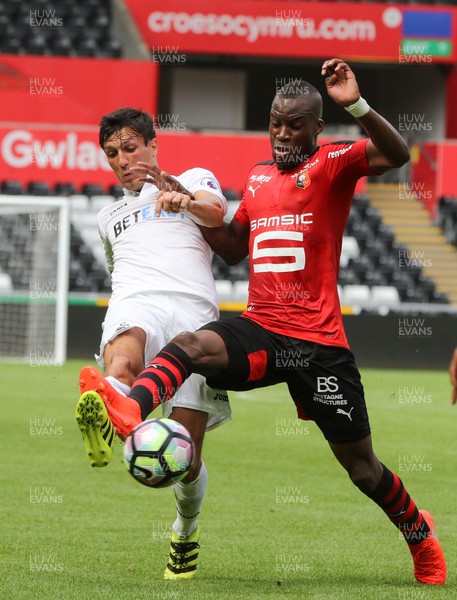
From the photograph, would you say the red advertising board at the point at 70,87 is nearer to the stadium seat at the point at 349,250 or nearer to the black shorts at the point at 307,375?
the stadium seat at the point at 349,250

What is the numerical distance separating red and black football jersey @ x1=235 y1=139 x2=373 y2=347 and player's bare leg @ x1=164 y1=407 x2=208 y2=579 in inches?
22.2

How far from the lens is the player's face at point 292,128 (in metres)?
5.22

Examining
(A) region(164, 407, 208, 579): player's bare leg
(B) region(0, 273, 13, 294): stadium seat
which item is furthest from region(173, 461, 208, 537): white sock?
(B) region(0, 273, 13, 294): stadium seat

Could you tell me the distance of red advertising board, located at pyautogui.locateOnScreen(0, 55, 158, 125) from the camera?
23172mm

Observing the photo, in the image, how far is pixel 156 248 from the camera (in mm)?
5652

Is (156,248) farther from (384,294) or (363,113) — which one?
(384,294)

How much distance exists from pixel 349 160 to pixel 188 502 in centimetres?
181

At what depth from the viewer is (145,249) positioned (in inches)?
223

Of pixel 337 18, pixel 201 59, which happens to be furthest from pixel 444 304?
pixel 201 59

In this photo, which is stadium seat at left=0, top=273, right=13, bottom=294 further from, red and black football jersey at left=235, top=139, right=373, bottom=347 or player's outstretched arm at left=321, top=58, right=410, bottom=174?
player's outstretched arm at left=321, top=58, right=410, bottom=174

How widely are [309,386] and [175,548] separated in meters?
1.07

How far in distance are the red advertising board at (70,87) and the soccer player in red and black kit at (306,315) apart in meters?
18.5

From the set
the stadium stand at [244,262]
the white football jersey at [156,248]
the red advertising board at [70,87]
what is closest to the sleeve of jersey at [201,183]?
the white football jersey at [156,248]

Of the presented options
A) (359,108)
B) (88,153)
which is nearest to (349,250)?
(88,153)
